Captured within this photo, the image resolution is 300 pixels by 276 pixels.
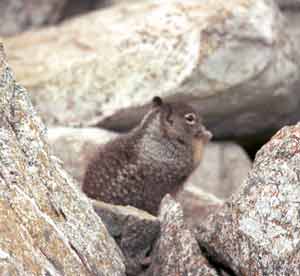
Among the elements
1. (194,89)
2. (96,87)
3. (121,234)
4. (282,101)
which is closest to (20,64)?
(96,87)

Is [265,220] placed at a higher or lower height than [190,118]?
higher

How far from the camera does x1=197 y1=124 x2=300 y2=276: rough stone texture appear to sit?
7266mm

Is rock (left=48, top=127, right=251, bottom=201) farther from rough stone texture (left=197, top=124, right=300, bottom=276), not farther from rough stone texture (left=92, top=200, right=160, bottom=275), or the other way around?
rough stone texture (left=197, top=124, right=300, bottom=276)

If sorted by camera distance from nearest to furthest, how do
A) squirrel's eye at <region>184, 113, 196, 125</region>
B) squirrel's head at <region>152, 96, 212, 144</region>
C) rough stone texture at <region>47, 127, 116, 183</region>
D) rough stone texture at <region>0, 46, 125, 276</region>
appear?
1. rough stone texture at <region>0, 46, 125, 276</region>
2. squirrel's head at <region>152, 96, 212, 144</region>
3. squirrel's eye at <region>184, 113, 196, 125</region>
4. rough stone texture at <region>47, 127, 116, 183</region>

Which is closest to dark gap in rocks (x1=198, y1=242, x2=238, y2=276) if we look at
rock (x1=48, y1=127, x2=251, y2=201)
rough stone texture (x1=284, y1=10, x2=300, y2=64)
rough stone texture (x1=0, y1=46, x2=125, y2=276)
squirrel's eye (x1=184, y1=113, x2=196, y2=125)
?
rough stone texture (x1=0, y1=46, x2=125, y2=276)

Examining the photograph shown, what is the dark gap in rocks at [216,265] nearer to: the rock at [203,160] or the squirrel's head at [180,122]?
the squirrel's head at [180,122]

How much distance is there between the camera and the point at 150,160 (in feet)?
37.6

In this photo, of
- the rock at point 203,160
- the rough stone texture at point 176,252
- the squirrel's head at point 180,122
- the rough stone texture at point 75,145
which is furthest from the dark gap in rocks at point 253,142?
the rough stone texture at point 176,252

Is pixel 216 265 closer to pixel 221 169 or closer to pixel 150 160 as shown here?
pixel 150 160

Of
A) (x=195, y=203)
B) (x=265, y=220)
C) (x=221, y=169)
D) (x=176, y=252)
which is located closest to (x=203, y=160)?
Answer: (x=221, y=169)

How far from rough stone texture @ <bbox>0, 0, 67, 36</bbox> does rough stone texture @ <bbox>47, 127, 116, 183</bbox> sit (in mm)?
5229

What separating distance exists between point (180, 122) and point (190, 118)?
17 cm

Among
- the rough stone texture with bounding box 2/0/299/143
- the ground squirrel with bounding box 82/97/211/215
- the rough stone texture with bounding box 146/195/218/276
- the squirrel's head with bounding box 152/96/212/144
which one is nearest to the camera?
the rough stone texture with bounding box 146/195/218/276

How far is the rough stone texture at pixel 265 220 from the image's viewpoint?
23.8 feet
